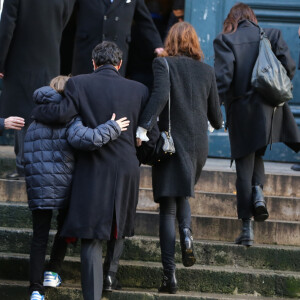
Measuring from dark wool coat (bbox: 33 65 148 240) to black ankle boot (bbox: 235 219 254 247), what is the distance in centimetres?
124

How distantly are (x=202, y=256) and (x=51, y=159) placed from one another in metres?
1.61

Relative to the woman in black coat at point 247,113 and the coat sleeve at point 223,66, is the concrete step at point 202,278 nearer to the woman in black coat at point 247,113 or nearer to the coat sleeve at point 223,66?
the woman in black coat at point 247,113

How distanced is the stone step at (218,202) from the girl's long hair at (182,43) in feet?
4.85

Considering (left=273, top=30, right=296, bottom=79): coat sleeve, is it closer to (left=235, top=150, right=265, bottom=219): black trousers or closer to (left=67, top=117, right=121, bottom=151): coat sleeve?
(left=235, top=150, right=265, bottom=219): black trousers

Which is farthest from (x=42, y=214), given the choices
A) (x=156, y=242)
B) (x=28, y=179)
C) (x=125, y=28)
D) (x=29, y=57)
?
(x=125, y=28)

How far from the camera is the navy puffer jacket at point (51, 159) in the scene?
5.75 metres

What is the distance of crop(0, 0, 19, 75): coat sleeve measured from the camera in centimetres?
731

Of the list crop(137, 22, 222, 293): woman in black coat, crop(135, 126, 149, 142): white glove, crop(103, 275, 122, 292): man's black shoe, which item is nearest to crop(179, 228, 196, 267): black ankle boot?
crop(137, 22, 222, 293): woman in black coat

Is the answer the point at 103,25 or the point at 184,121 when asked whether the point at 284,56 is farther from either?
the point at 103,25

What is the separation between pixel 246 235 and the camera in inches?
268

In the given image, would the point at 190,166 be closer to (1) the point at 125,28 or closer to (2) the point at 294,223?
(2) the point at 294,223

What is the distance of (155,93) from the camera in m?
6.06

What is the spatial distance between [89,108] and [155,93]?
1.69ft

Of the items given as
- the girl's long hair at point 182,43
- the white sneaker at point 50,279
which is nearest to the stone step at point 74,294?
the white sneaker at point 50,279
